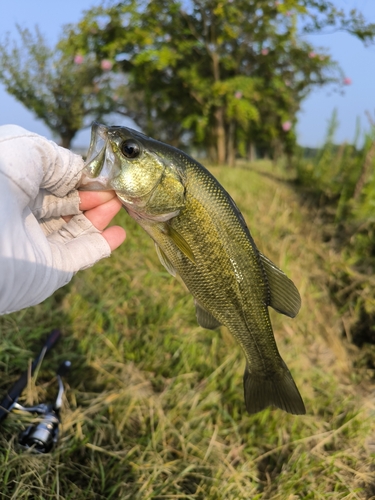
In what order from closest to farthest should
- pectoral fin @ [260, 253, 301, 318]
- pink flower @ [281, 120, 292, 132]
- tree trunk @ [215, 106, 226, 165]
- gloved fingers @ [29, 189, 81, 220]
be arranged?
pectoral fin @ [260, 253, 301, 318] < gloved fingers @ [29, 189, 81, 220] < tree trunk @ [215, 106, 226, 165] < pink flower @ [281, 120, 292, 132]

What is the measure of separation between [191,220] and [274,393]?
3.28 ft

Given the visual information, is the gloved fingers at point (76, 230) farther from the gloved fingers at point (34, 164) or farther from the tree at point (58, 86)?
the tree at point (58, 86)

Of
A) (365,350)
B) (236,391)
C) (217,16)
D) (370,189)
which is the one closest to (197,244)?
(236,391)

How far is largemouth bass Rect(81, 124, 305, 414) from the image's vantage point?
171cm

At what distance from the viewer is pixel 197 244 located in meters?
1.76

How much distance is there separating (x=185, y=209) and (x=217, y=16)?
47.7ft

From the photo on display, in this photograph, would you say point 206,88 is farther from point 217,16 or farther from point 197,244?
point 197,244

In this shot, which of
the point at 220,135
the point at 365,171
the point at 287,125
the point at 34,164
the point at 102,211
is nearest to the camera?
the point at 34,164

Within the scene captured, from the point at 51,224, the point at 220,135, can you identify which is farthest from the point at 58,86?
the point at 51,224

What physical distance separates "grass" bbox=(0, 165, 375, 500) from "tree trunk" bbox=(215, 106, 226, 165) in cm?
1290

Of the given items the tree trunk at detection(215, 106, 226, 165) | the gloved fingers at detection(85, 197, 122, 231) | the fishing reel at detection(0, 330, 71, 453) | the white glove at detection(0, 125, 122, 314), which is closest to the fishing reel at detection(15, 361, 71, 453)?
the fishing reel at detection(0, 330, 71, 453)

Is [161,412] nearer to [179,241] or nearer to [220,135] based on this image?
[179,241]

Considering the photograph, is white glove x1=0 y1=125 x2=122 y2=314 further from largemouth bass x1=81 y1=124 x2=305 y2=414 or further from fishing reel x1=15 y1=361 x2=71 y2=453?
fishing reel x1=15 y1=361 x2=71 y2=453

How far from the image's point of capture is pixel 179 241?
1.72 meters
